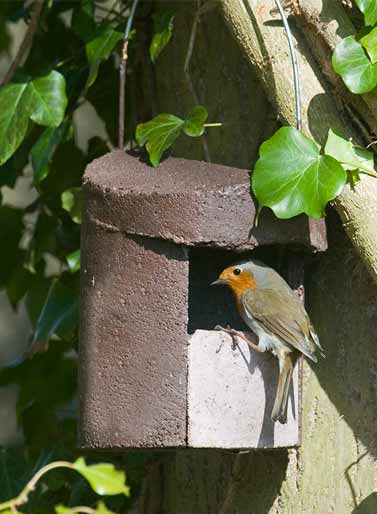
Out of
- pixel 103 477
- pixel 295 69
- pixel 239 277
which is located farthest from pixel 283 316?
pixel 103 477

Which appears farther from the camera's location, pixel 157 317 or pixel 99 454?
pixel 99 454

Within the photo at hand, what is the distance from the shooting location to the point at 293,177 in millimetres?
2213

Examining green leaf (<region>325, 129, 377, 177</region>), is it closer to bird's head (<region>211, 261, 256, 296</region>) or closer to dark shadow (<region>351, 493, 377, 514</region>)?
bird's head (<region>211, 261, 256, 296</region>)

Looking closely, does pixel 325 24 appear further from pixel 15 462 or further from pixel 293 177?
pixel 15 462

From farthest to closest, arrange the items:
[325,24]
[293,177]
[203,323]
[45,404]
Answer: [45,404], [203,323], [325,24], [293,177]

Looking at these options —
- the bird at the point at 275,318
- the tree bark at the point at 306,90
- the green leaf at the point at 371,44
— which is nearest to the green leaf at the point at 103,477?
the bird at the point at 275,318

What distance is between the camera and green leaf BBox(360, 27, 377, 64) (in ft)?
7.38

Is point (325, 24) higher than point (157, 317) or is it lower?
higher

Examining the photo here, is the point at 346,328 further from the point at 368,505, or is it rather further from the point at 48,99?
the point at 48,99

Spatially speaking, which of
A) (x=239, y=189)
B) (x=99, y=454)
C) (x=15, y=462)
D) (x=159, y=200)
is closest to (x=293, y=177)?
(x=239, y=189)

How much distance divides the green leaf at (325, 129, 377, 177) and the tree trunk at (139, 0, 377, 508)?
4 cm

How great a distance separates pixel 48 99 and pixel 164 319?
72cm

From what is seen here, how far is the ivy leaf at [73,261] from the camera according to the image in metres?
2.98

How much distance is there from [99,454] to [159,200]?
95 centimetres
